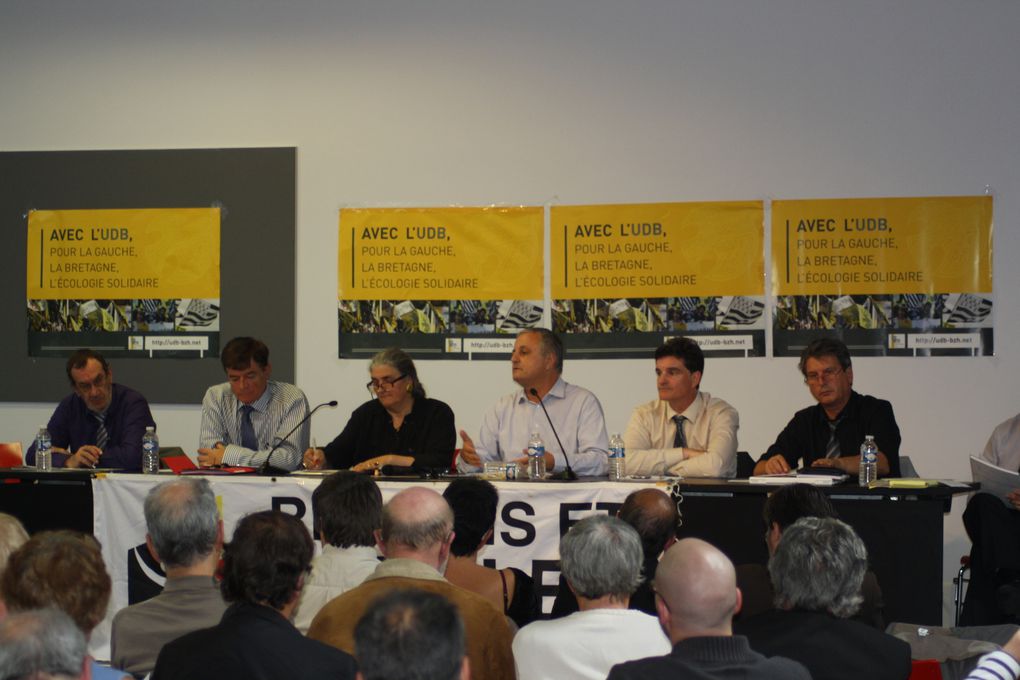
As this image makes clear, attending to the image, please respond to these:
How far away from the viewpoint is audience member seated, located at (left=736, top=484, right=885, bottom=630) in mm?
3020

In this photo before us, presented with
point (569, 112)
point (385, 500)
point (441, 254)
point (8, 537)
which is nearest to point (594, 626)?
point (8, 537)

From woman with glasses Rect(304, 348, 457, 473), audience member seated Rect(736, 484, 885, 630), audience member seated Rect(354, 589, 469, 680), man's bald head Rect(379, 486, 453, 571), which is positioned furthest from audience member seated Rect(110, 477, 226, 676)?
woman with glasses Rect(304, 348, 457, 473)

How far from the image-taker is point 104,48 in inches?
258

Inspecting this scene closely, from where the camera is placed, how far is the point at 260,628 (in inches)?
84.0

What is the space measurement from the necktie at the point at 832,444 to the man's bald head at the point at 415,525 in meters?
2.78

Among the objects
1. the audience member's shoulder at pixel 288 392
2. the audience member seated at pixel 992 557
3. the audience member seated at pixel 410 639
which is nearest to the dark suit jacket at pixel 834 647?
the audience member seated at pixel 410 639

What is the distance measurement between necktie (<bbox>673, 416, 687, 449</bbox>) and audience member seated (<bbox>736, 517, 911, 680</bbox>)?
2.48 meters

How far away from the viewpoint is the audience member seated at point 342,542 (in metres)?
2.91

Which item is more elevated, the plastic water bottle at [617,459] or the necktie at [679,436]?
the necktie at [679,436]

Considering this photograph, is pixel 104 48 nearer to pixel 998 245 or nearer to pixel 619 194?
pixel 619 194

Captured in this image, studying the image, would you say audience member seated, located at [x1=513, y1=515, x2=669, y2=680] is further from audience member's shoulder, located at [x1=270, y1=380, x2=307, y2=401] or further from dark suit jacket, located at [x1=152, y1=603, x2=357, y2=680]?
audience member's shoulder, located at [x1=270, y1=380, x2=307, y2=401]

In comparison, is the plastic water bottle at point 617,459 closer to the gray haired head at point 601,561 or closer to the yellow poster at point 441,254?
the yellow poster at point 441,254

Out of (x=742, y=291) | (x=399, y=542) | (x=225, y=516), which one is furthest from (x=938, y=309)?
(x=399, y=542)

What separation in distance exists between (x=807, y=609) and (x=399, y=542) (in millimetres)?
936
